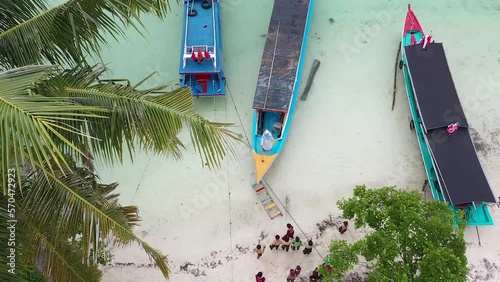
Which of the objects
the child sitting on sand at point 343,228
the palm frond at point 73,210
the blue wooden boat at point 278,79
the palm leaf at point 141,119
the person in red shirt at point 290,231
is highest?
the blue wooden boat at point 278,79

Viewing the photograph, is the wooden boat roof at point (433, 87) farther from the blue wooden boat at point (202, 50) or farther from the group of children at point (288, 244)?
the blue wooden boat at point (202, 50)

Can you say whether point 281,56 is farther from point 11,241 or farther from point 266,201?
point 11,241

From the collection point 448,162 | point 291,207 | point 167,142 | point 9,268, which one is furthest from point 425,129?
point 9,268

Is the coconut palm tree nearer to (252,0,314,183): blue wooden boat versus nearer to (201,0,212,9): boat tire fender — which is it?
(252,0,314,183): blue wooden boat

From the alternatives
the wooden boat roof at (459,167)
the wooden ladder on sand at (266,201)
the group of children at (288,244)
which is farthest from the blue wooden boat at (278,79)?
the wooden boat roof at (459,167)

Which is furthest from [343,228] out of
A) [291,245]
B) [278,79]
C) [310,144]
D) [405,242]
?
[278,79]
